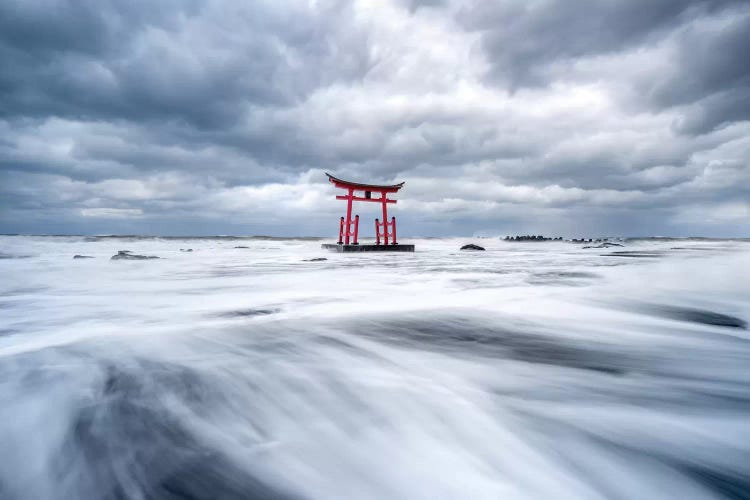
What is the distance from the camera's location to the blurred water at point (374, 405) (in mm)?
1066

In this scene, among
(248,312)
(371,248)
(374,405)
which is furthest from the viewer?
(371,248)

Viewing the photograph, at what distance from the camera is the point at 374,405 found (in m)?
1.54

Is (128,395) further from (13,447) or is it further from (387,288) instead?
(387,288)

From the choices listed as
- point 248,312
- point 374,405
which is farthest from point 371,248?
point 374,405

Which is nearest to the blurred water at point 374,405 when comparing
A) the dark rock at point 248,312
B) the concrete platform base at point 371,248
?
the dark rock at point 248,312

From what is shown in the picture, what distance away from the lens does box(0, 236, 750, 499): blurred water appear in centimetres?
107

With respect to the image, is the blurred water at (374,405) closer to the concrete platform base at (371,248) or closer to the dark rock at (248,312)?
the dark rock at (248,312)

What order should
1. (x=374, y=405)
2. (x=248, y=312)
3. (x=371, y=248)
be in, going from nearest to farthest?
1. (x=374, y=405)
2. (x=248, y=312)
3. (x=371, y=248)

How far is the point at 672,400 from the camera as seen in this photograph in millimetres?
1562

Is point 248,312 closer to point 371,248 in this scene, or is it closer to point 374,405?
point 374,405

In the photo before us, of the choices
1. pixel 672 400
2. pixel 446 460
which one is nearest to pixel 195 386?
pixel 446 460

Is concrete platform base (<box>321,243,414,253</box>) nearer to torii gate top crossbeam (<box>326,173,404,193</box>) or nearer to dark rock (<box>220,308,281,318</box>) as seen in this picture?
torii gate top crossbeam (<box>326,173,404,193</box>)

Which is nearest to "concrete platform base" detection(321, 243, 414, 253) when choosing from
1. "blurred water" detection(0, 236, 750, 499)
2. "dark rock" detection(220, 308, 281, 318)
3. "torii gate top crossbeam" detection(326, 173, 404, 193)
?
"torii gate top crossbeam" detection(326, 173, 404, 193)

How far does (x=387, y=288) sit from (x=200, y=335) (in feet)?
9.40
